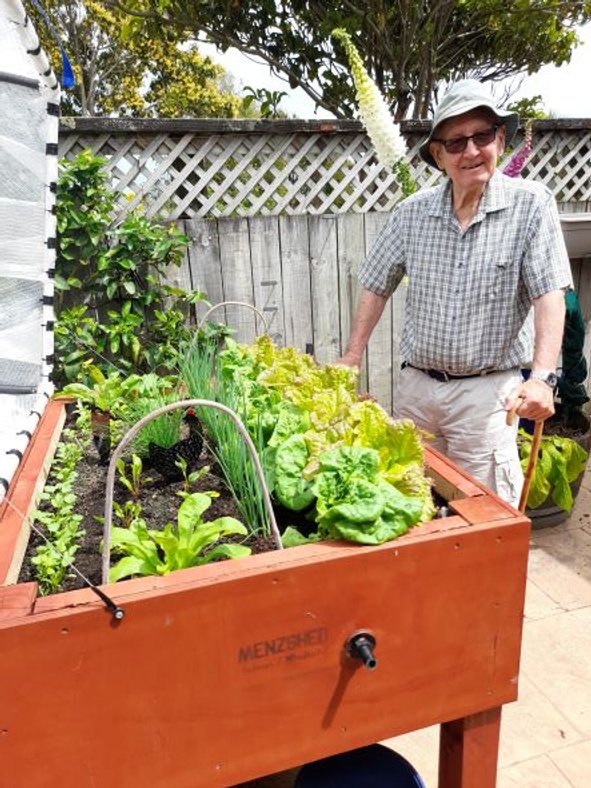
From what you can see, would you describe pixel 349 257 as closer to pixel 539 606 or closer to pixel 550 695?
pixel 539 606

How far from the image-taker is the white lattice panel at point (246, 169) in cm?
283

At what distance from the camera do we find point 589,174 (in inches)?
145

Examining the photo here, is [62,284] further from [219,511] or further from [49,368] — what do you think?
[219,511]

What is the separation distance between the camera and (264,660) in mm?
946

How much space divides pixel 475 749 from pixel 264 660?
21.0 inches

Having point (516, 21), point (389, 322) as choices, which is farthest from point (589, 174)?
point (516, 21)

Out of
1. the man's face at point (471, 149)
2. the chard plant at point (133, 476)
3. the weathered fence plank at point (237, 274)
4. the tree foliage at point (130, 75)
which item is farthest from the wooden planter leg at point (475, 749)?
the tree foliage at point (130, 75)

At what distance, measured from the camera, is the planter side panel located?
2.79ft

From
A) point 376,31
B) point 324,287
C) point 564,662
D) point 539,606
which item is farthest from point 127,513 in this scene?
point 376,31

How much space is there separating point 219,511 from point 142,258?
1.80 meters

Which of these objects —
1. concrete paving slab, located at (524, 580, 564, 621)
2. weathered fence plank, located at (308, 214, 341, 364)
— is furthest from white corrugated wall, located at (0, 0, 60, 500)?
concrete paving slab, located at (524, 580, 564, 621)

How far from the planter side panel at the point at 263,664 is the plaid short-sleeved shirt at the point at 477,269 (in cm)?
88

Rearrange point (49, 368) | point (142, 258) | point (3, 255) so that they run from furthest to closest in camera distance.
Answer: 1. point (142, 258)
2. point (49, 368)
3. point (3, 255)

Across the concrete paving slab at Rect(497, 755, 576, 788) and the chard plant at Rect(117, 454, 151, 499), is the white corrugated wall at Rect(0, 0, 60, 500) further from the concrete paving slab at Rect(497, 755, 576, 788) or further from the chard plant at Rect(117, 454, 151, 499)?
the concrete paving slab at Rect(497, 755, 576, 788)
